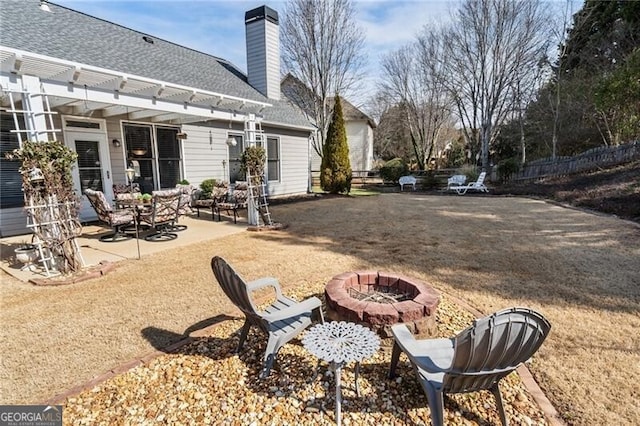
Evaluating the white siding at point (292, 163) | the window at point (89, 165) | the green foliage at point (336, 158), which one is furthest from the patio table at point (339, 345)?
the green foliage at point (336, 158)

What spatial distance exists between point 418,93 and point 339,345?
2362cm

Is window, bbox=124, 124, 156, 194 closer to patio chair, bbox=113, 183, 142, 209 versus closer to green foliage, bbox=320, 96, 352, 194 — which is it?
patio chair, bbox=113, 183, 142, 209

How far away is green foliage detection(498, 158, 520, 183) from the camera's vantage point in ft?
50.3

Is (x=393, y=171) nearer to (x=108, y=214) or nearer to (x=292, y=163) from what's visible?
(x=292, y=163)

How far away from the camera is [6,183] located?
250 inches

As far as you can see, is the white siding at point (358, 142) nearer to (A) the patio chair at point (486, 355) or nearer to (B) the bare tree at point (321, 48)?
(B) the bare tree at point (321, 48)

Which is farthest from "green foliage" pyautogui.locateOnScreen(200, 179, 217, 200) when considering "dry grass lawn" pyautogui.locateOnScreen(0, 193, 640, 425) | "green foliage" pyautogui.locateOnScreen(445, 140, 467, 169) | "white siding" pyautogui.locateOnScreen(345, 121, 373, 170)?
"green foliage" pyautogui.locateOnScreen(445, 140, 467, 169)

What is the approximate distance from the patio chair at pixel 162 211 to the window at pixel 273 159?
20.2 ft

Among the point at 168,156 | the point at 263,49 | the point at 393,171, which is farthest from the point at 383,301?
the point at 393,171

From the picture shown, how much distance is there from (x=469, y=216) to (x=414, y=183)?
8254 millimetres

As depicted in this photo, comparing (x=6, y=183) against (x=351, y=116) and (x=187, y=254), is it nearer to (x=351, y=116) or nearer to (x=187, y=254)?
(x=187, y=254)

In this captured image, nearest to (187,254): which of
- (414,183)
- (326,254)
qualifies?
(326,254)

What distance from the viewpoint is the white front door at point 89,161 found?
7.24 metres

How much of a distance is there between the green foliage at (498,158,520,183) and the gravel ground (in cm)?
1570
